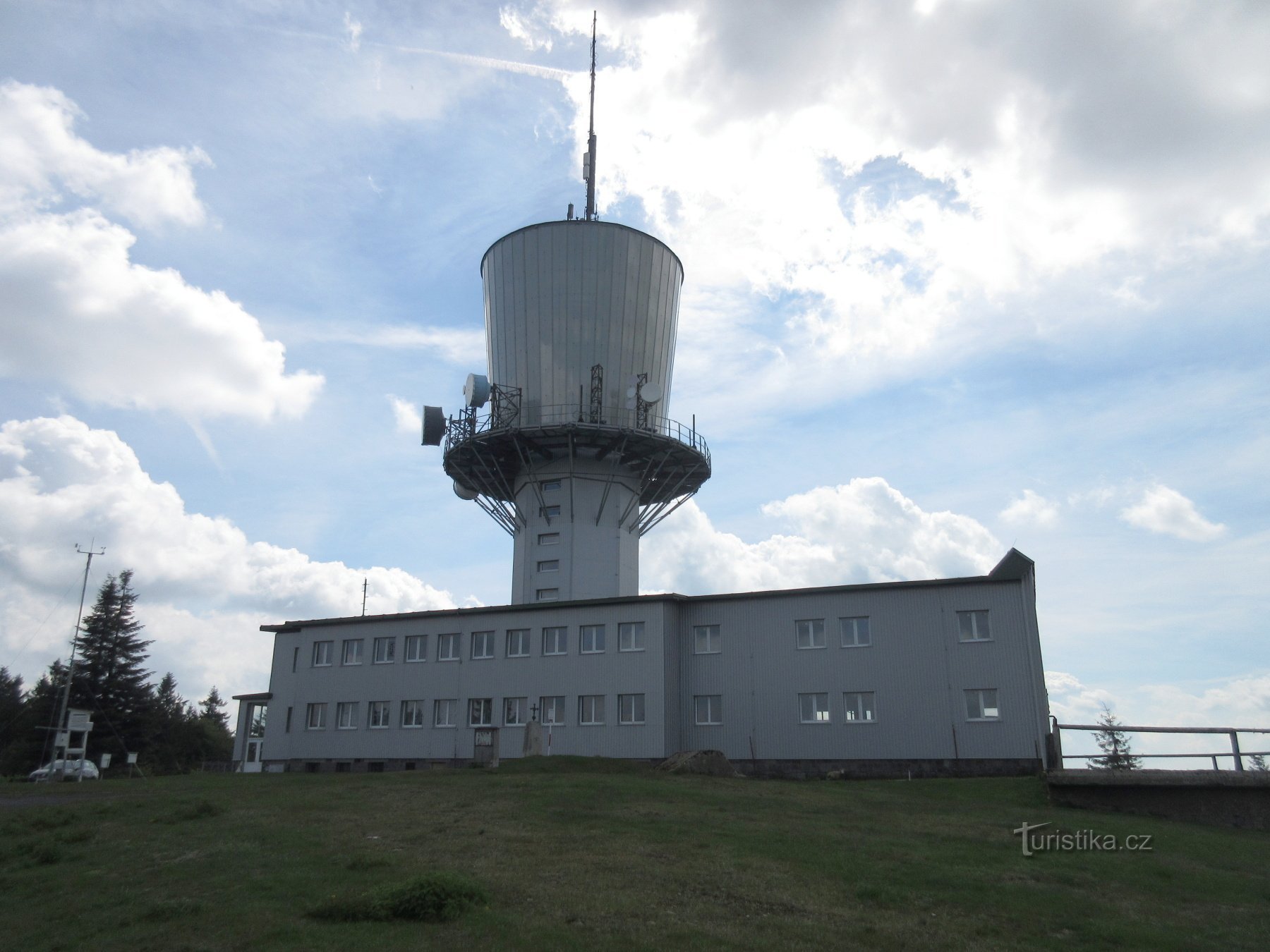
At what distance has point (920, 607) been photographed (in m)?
35.3

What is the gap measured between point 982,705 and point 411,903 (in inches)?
1059

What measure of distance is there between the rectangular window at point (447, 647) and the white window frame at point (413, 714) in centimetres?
210

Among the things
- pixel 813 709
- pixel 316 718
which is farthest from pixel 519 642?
pixel 813 709

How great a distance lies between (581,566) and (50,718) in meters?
47.6

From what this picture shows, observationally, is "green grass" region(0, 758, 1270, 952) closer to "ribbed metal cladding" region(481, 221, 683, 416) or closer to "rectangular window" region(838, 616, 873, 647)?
"rectangular window" region(838, 616, 873, 647)

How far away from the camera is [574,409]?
46.8 m

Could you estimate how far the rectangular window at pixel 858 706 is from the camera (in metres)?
35.4

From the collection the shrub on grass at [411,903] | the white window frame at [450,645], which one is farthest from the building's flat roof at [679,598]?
the shrub on grass at [411,903]

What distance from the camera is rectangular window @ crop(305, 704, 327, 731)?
45406 mm

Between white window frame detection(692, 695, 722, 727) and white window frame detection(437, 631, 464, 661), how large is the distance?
11028 mm

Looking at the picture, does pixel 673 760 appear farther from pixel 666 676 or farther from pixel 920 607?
pixel 920 607

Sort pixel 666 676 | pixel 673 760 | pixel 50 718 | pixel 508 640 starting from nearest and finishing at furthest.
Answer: pixel 673 760 → pixel 666 676 → pixel 508 640 → pixel 50 718

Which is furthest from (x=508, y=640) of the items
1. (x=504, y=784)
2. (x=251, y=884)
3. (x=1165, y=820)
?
(x=251, y=884)

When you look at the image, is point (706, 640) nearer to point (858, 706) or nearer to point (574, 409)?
point (858, 706)
